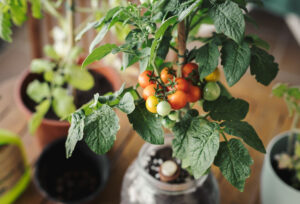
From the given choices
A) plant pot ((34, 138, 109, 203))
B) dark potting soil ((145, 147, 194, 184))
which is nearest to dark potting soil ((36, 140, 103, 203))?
plant pot ((34, 138, 109, 203))

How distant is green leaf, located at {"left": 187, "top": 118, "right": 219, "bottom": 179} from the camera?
42 cm

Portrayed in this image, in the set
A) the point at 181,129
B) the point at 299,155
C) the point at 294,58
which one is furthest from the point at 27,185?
the point at 294,58

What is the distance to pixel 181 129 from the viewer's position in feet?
1.60

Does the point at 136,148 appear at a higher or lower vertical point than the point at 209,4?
lower

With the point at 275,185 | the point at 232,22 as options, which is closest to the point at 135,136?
the point at 275,185

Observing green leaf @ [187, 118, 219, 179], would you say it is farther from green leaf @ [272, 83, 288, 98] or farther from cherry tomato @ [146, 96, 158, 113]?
green leaf @ [272, 83, 288, 98]

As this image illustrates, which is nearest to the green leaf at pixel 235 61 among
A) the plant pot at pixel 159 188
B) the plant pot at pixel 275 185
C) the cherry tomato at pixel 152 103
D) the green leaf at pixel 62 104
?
the cherry tomato at pixel 152 103

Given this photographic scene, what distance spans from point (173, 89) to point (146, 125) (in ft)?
0.21

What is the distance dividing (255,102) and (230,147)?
648 millimetres

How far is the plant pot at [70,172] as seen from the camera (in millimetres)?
833

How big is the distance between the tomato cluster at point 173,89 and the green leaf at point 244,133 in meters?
0.06

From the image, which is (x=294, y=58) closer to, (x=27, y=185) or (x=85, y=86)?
(x=85, y=86)

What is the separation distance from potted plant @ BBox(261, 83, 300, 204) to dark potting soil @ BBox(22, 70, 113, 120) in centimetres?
49

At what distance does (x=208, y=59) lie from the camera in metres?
0.44
